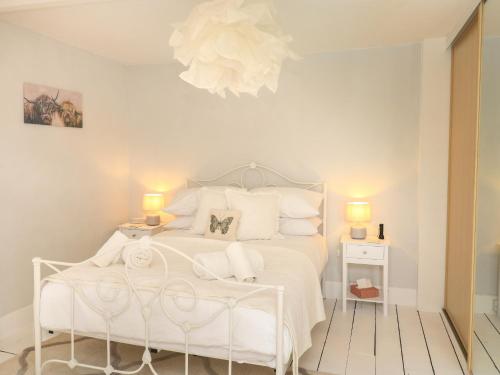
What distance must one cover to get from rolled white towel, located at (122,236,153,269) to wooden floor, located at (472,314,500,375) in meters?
2.07

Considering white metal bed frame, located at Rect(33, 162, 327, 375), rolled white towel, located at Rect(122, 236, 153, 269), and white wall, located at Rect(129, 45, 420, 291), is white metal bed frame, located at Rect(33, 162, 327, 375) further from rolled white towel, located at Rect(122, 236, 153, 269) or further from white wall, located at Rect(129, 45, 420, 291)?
white wall, located at Rect(129, 45, 420, 291)

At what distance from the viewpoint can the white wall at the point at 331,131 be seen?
4.03m

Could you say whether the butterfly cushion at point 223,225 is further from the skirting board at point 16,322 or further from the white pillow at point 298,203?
the skirting board at point 16,322

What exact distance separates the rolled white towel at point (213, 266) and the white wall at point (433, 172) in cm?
215

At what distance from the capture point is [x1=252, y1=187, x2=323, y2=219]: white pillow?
12.5ft

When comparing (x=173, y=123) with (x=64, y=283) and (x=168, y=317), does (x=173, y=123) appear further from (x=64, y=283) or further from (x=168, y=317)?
(x=168, y=317)

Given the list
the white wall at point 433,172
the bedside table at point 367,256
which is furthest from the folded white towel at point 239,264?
the white wall at point 433,172

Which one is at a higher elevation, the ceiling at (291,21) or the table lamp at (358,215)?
the ceiling at (291,21)

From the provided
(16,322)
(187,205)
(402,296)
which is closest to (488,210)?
(402,296)

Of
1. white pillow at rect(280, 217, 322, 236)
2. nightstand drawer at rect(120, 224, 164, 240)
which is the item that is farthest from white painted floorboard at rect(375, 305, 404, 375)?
nightstand drawer at rect(120, 224, 164, 240)

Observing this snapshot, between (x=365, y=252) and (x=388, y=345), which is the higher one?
(x=365, y=252)

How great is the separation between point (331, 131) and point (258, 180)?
2.86 feet

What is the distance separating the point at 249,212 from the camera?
12.1 ft

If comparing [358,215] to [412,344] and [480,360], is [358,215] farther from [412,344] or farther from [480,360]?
[480,360]
